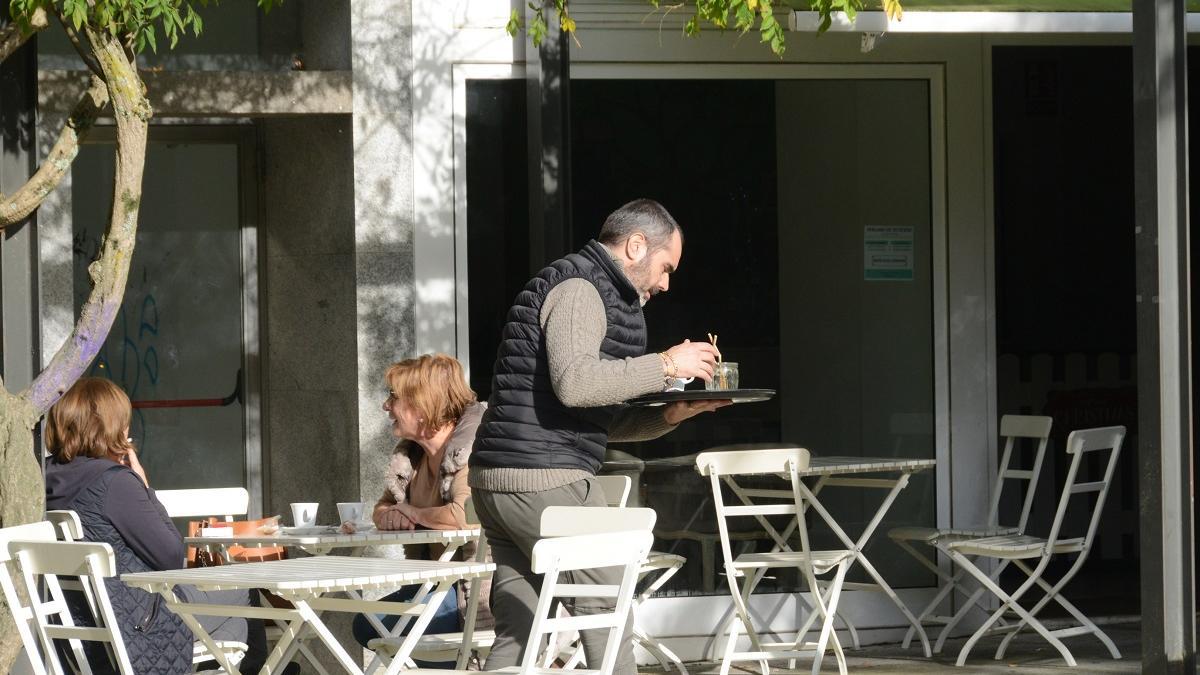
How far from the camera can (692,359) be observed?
478 cm

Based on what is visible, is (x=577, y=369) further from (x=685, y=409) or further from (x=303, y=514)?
(x=303, y=514)

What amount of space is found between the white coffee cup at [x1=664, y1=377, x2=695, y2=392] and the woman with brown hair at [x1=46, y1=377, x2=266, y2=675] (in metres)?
1.60

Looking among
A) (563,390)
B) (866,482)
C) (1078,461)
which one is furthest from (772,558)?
(563,390)

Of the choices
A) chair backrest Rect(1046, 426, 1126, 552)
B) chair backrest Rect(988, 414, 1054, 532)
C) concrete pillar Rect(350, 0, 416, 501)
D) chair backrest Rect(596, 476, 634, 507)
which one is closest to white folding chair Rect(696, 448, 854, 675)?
chair backrest Rect(596, 476, 634, 507)

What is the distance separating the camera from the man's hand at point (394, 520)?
5.79 metres

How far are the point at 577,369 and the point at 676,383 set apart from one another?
774 millimetres

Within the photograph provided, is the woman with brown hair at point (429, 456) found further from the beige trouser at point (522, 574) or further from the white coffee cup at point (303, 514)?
the beige trouser at point (522, 574)

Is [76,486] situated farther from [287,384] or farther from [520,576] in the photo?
[287,384]

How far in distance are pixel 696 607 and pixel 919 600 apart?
1.12 meters

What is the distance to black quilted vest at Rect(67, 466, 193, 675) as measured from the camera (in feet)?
16.8

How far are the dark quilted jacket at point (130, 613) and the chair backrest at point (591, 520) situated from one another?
55.9 inches

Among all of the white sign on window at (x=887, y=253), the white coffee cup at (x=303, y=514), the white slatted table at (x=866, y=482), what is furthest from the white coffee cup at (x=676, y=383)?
the white sign on window at (x=887, y=253)

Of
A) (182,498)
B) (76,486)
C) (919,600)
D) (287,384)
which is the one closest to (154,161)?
(287,384)

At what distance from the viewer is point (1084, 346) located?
1126 centimetres
